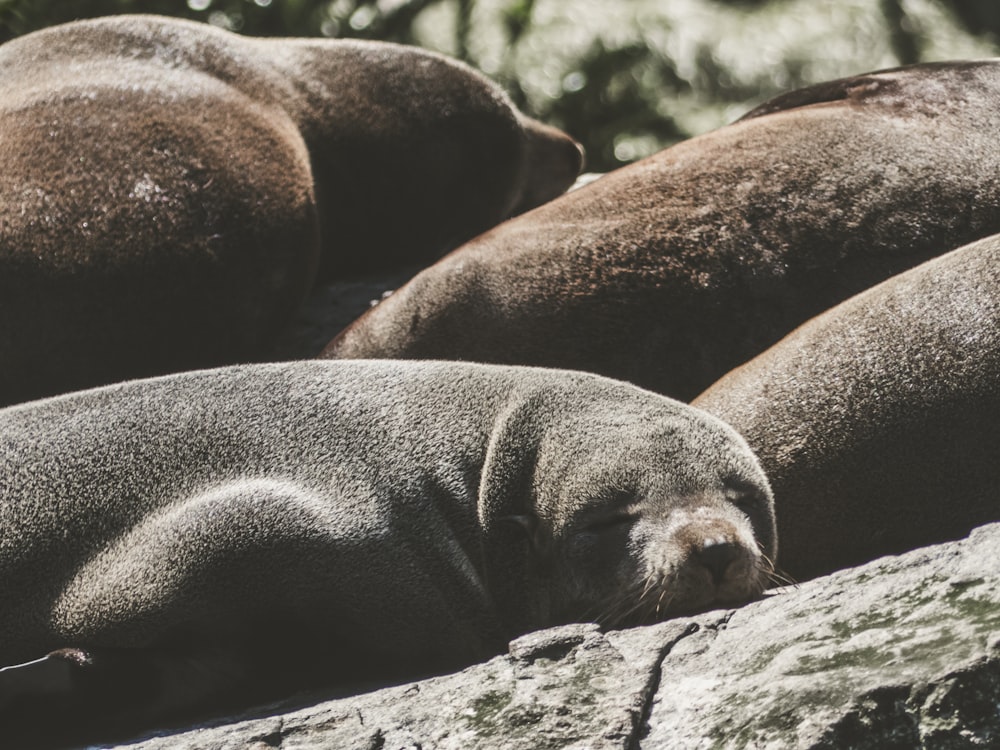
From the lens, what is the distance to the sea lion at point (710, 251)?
5.31 meters

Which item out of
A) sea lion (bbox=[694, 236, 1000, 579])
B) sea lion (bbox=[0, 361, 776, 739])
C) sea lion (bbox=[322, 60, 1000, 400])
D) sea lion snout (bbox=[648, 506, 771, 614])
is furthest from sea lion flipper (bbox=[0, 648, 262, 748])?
sea lion (bbox=[322, 60, 1000, 400])

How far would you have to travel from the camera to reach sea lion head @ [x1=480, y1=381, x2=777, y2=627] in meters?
3.59

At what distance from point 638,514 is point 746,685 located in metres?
1.06

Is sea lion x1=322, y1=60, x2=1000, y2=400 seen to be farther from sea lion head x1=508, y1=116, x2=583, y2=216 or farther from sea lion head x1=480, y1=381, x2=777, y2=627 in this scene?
sea lion head x1=508, y1=116, x2=583, y2=216

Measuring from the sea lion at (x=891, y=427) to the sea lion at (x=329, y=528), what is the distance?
14.6 inches

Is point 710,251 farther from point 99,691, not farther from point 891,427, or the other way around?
point 99,691

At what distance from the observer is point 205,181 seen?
586 cm

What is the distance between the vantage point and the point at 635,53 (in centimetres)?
1211

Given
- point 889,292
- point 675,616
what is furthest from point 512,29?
point 675,616

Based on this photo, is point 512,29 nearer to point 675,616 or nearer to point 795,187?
point 795,187

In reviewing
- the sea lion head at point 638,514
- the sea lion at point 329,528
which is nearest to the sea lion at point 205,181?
the sea lion at point 329,528

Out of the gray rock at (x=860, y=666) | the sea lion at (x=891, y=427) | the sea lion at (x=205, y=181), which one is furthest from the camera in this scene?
the sea lion at (x=205, y=181)

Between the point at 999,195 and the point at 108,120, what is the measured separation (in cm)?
332

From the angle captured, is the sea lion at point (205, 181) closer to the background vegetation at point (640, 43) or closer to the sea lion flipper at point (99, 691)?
the sea lion flipper at point (99, 691)
